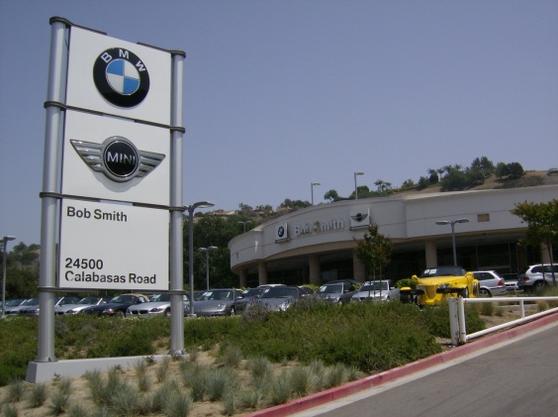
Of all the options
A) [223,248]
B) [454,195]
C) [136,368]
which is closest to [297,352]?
[136,368]

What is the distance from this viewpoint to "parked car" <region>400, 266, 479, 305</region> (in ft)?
68.1

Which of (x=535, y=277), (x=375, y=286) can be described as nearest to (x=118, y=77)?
(x=375, y=286)

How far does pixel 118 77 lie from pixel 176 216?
3151 mm

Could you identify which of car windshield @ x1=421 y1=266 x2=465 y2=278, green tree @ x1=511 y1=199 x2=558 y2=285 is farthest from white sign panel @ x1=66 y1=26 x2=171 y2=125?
green tree @ x1=511 y1=199 x2=558 y2=285

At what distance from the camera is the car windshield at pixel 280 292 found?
24984 mm

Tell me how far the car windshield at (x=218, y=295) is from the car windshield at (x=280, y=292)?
309 cm

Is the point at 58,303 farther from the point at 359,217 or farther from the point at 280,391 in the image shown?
the point at 280,391

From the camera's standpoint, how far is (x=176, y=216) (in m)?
14.1

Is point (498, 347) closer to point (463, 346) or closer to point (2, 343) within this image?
point (463, 346)

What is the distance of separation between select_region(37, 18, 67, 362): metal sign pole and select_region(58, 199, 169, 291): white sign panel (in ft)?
0.69

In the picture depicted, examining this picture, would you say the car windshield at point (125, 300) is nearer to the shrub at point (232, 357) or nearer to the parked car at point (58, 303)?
the parked car at point (58, 303)

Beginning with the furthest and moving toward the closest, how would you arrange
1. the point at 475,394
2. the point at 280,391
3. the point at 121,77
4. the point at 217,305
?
the point at 217,305 < the point at 121,77 < the point at 280,391 < the point at 475,394

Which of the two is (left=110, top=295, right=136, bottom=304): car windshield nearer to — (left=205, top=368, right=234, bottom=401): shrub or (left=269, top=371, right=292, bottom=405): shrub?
(left=205, top=368, right=234, bottom=401): shrub

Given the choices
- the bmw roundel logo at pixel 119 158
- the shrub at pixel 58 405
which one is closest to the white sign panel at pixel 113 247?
the bmw roundel logo at pixel 119 158
